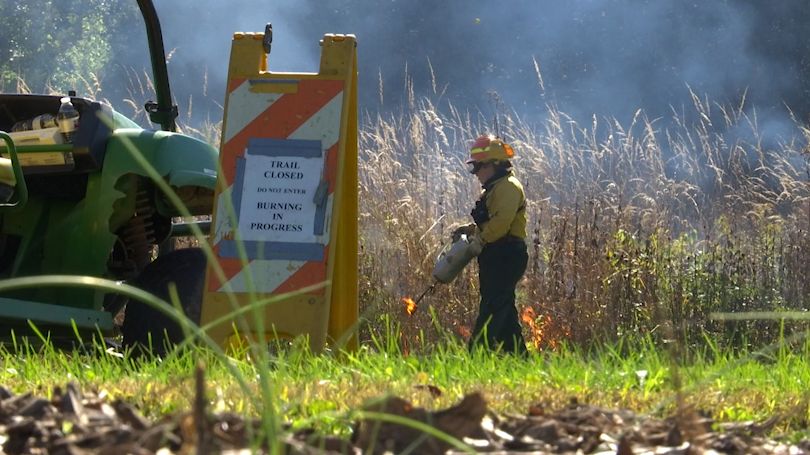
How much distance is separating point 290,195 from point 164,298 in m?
0.64

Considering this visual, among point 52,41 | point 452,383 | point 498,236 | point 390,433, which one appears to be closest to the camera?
point 390,433

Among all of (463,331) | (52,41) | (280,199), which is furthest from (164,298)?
(52,41)

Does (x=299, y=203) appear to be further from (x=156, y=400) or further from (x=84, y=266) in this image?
(x=156, y=400)

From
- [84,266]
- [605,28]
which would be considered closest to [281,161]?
[84,266]

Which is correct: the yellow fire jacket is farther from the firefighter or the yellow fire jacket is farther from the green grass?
the green grass

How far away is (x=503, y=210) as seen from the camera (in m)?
8.99

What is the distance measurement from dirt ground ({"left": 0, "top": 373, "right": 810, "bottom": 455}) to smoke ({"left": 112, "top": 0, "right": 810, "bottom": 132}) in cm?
1971

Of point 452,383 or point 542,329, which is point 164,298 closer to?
point 452,383

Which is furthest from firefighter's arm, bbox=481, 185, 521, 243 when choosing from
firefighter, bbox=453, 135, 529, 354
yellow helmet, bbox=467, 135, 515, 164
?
yellow helmet, bbox=467, 135, 515, 164

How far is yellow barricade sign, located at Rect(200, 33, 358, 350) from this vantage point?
6148 millimetres

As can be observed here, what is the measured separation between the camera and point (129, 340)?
6.13 m

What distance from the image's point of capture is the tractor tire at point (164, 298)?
6109mm

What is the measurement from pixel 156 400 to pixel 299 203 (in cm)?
270

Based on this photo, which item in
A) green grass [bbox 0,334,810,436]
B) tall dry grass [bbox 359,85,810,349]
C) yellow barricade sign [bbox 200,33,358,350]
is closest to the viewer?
green grass [bbox 0,334,810,436]
